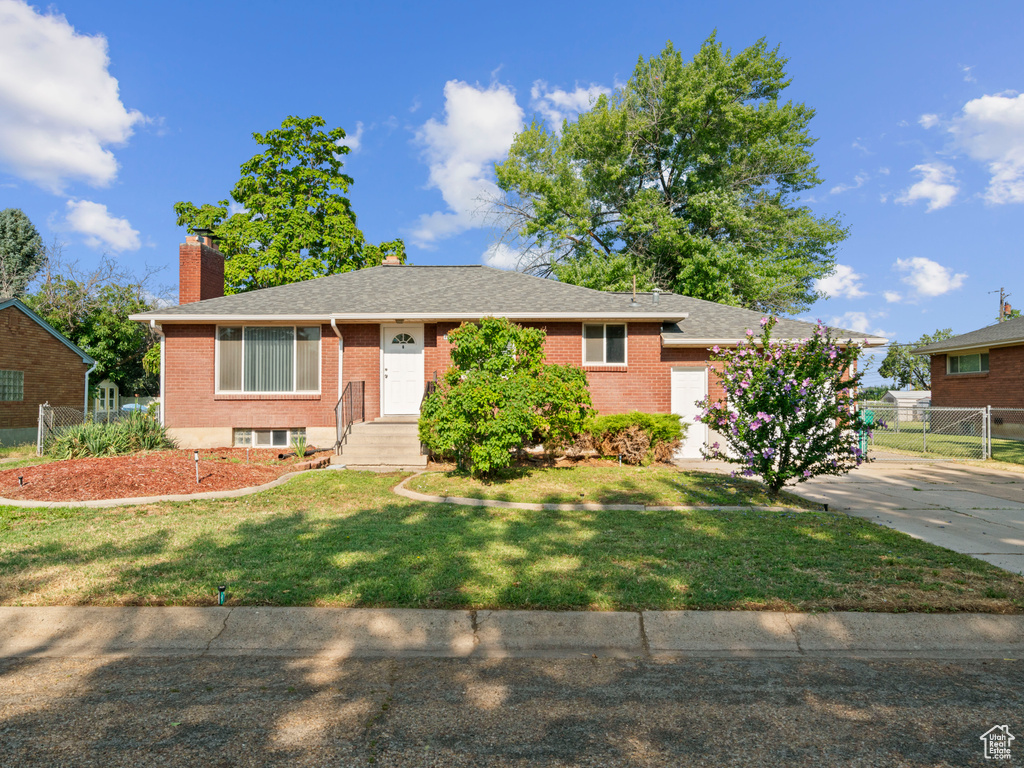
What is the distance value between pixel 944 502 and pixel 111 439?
52.4ft

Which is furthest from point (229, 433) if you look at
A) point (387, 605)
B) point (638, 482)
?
point (387, 605)

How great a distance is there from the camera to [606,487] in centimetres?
907

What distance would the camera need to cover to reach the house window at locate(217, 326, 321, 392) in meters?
14.0

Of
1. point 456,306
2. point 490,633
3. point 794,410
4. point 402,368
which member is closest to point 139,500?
point 490,633

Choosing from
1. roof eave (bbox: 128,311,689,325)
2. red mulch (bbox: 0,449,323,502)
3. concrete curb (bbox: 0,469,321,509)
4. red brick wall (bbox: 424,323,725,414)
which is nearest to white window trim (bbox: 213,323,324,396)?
roof eave (bbox: 128,311,689,325)

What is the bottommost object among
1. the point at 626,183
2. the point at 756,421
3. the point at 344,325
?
the point at 756,421

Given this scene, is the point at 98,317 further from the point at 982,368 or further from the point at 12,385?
the point at 982,368

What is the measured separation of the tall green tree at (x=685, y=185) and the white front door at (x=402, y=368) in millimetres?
13032

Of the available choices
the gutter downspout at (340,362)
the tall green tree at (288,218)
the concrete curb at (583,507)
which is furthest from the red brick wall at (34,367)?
the concrete curb at (583,507)

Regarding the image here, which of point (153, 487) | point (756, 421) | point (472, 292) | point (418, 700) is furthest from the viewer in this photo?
point (472, 292)

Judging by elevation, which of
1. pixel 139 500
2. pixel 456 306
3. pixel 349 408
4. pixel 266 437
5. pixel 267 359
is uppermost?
pixel 456 306

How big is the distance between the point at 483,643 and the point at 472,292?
12.1 metres

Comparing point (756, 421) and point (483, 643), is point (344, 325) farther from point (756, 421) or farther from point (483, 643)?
point (483, 643)

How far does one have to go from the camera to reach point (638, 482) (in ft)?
31.2
